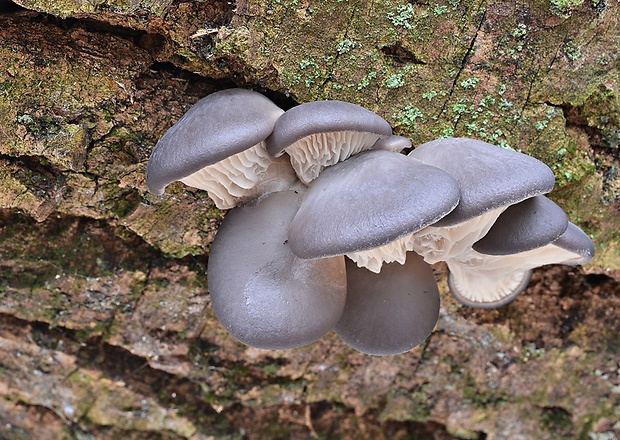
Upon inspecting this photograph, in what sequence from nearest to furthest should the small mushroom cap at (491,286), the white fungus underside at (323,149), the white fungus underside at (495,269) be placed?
the white fungus underside at (323,149)
the white fungus underside at (495,269)
the small mushroom cap at (491,286)

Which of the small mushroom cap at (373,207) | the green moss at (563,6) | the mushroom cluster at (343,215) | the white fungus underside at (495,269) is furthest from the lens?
the white fungus underside at (495,269)

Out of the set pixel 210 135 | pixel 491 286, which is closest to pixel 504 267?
pixel 491 286

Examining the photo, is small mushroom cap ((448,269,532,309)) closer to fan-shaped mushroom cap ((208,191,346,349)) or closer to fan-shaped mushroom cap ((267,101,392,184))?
fan-shaped mushroom cap ((208,191,346,349))

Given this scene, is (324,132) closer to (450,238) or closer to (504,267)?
(450,238)

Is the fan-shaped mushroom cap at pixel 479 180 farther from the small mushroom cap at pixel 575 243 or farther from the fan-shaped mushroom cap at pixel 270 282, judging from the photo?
the fan-shaped mushroom cap at pixel 270 282

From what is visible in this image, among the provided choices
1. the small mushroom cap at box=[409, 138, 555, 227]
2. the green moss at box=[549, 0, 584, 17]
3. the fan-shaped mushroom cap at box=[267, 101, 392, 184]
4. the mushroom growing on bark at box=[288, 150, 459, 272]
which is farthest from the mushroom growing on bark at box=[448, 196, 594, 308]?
the green moss at box=[549, 0, 584, 17]

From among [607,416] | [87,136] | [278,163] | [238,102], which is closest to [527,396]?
[607,416]

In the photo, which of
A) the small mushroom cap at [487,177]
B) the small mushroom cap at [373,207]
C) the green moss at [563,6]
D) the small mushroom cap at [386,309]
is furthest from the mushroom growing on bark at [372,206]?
the green moss at [563,6]
